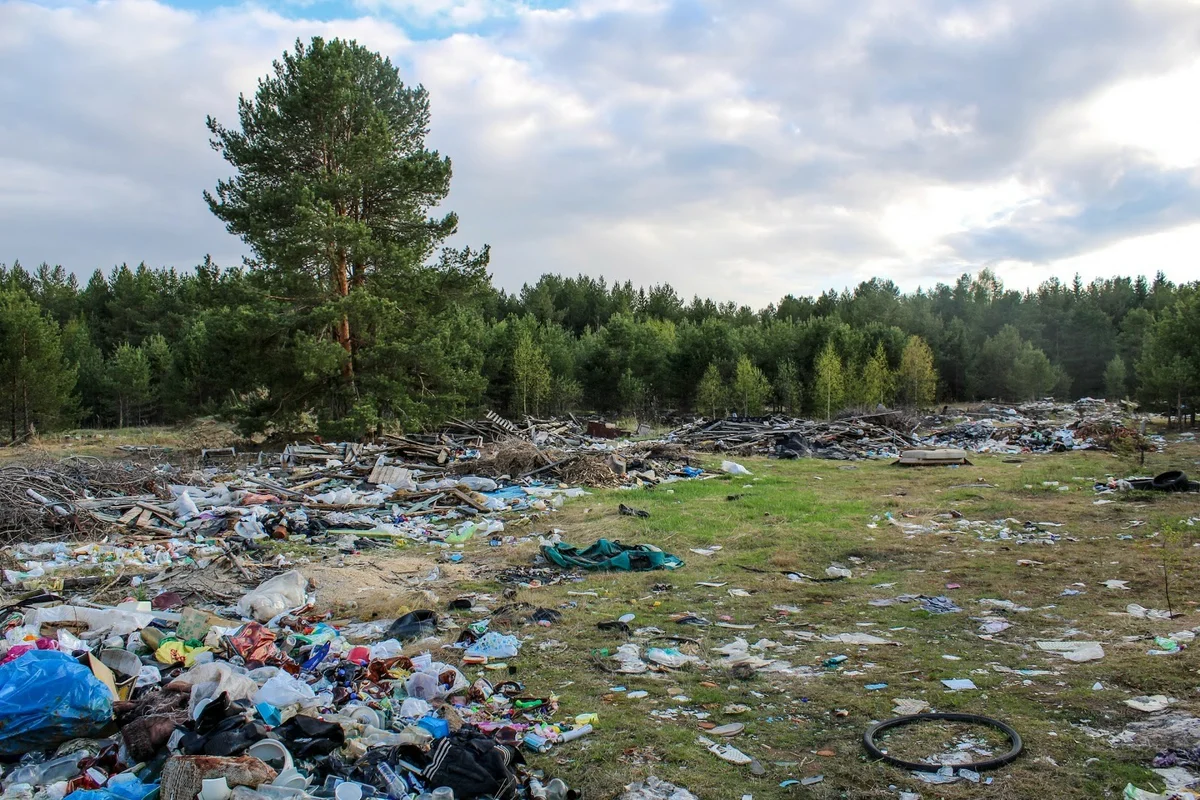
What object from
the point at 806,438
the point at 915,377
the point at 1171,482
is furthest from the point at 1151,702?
the point at 915,377

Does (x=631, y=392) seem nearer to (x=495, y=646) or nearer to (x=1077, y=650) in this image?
(x=495, y=646)

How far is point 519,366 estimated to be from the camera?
120 ft

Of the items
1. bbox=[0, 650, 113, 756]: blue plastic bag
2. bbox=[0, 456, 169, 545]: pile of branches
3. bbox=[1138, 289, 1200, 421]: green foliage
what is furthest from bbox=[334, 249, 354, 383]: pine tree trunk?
bbox=[1138, 289, 1200, 421]: green foliage

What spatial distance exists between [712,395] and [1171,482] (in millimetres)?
26134

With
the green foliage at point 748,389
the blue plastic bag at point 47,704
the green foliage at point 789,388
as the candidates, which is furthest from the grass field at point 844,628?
the green foliage at point 789,388

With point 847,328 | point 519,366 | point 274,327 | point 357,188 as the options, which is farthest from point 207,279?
point 847,328

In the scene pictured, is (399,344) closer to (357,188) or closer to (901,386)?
(357,188)

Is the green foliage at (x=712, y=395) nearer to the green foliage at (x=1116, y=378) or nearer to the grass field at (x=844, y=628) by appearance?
the grass field at (x=844, y=628)

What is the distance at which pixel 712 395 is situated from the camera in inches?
1496

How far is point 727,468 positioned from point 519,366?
20790mm

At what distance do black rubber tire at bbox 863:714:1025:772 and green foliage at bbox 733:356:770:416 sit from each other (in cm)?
3305

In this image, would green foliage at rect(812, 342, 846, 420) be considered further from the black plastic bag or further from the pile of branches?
the black plastic bag

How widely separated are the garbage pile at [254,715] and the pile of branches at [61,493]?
5.05 m

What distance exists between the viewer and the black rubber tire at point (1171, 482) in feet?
39.7
